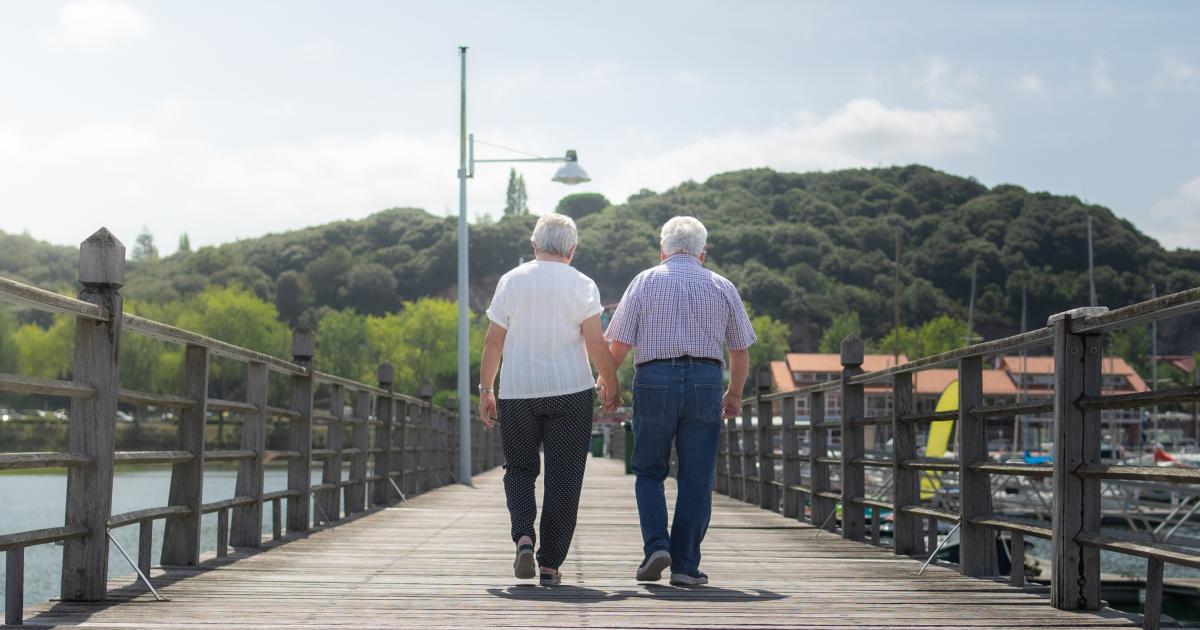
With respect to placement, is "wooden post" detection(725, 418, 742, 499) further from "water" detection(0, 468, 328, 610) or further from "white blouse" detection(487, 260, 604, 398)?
"white blouse" detection(487, 260, 604, 398)

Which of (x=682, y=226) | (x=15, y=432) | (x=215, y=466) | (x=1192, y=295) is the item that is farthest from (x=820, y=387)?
(x=15, y=432)

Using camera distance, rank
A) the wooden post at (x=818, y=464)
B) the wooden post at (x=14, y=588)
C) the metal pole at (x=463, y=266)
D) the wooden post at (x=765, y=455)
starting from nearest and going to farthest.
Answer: the wooden post at (x=14, y=588)
the wooden post at (x=818, y=464)
the wooden post at (x=765, y=455)
the metal pole at (x=463, y=266)

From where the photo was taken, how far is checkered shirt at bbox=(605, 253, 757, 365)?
19.3 feet

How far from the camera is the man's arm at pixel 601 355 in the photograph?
19.1 ft

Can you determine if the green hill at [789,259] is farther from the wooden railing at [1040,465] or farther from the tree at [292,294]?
the wooden railing at [1040,465]

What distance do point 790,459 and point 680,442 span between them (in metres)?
5.37

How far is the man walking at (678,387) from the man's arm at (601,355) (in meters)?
0.12

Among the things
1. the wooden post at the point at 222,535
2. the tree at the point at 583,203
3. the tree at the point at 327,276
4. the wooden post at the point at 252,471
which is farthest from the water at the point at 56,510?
the tree at the point at 583,203

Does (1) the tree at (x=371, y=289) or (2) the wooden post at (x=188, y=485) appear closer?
(2) the wooden post at (x=188, y=485)

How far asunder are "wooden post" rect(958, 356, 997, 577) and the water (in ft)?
27.2

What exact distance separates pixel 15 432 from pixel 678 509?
7400 cm

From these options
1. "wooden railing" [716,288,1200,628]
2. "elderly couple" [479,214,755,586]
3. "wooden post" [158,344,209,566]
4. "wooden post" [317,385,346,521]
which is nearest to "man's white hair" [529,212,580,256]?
"elderly couple" [479,214,755,586]

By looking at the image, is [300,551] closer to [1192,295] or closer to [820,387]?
[820,387]

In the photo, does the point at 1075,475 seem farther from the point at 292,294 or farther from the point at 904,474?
the point at 292,294
